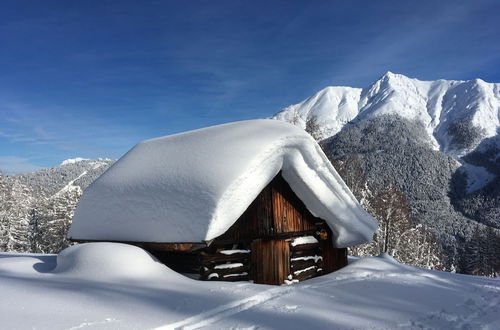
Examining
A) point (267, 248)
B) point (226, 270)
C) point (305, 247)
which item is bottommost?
point (226, 270)

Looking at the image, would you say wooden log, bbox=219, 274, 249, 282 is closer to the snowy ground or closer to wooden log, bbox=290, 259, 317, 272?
the snowy ground

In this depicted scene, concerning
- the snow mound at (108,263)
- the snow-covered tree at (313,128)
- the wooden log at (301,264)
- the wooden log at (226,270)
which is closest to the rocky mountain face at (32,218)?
the snow-covered tree at (313,128)

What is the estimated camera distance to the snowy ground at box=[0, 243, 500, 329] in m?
5.09

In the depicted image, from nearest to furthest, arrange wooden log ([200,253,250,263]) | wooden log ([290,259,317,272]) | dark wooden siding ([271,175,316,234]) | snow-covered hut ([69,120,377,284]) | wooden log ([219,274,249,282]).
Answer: snow-covered hut ([69,120,377,284]), wooden log ([200,253,250,263]), wooden log ([219,274,249,282]), dark wooden siding ([271,175,316,234]), wooden log ([290,259,317,272])

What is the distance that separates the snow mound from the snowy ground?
0.02m

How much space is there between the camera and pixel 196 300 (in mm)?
6102

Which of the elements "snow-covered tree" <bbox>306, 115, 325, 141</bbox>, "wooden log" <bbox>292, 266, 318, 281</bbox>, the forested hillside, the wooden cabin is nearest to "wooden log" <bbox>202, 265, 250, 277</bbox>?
the wooden cabin

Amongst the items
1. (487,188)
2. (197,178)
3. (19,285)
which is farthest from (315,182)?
(487,188)

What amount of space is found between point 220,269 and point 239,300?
279 centimetres

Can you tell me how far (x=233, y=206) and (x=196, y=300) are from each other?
8.36ft

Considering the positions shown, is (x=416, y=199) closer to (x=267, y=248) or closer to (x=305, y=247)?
(x=305, y=247)

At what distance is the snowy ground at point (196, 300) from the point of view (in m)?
5.09

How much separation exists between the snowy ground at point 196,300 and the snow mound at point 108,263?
0.07 ft

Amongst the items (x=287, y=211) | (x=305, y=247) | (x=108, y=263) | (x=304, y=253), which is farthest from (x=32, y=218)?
(x=287, y=211)
